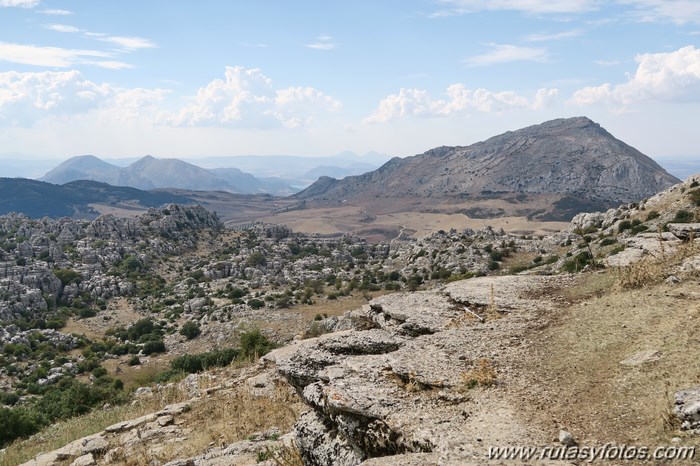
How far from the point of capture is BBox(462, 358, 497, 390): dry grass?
23.7 feet

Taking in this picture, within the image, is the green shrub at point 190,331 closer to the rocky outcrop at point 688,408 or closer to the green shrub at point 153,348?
the green shrub at point 153,348

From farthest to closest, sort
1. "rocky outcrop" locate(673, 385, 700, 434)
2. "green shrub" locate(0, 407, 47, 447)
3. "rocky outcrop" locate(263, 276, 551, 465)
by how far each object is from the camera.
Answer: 1. "green shrub" locate(0, 407, 47, 447)
2. "rocky outcrop" locate(263, 276, 551, 465)
3. "rocky outcrop" locate(673, 385, 700, 434)

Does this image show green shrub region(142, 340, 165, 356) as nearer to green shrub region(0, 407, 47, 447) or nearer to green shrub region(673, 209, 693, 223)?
green shrub region(0, 407, 47, 447)

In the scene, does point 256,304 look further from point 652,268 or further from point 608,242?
point 652,268

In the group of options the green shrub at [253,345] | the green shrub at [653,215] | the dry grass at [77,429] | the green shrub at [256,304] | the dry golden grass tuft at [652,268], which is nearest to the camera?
the dry golden grass tuft at [652,268]

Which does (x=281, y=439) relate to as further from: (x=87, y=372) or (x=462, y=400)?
(x=87, y=372)

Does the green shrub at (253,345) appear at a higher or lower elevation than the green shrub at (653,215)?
lower

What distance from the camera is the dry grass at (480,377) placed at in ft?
23.7

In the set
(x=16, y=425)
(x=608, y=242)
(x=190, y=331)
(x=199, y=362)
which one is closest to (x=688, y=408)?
(x=16, y=425)

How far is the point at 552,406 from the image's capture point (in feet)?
21.2

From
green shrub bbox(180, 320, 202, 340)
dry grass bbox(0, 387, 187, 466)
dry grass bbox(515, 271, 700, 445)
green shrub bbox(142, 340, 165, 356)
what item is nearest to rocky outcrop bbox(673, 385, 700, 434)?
dry grass bbox(515, 271, 700, 445)

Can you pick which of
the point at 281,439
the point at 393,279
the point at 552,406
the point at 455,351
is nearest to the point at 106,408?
the point at 281,439

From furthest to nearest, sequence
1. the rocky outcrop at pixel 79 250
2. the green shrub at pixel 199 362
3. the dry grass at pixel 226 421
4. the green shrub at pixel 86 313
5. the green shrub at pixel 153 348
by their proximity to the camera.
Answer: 1. the rocky outcrop at pixel 79 250
2. the green shrub at pixel 86 313
3. the green shrub at pixel 153 348
4. the green shrub at pixel 199 362
5. the dry grass at pixel 226 421

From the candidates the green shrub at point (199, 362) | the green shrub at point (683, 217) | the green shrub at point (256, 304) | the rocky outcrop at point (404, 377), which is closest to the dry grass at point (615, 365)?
the rocky outcrop at point (404, 377)
